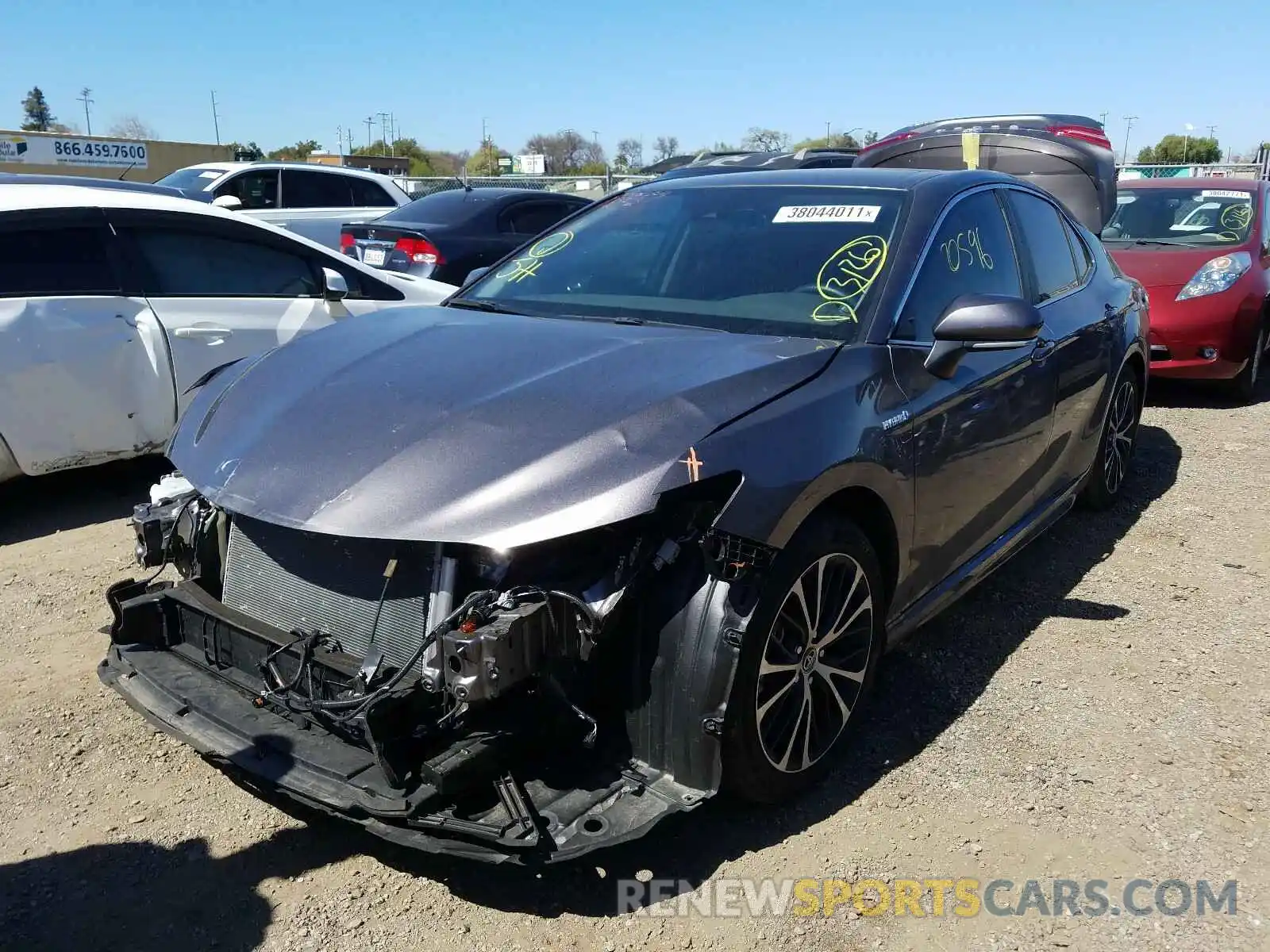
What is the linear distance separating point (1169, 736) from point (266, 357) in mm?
3174

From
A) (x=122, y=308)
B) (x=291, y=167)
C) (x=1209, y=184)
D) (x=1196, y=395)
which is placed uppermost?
(x=291, y=167)

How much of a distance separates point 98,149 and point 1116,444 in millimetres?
41245

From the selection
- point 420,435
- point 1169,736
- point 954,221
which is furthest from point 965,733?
point 420,435

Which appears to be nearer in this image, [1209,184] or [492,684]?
[492,684]

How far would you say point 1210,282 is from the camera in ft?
25.8

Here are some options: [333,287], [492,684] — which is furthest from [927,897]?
[333,287]

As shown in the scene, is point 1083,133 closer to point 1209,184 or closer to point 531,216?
point 1209,184

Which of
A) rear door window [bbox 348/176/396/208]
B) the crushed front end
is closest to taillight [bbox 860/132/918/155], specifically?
the crushed front end

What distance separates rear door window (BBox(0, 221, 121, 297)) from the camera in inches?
189

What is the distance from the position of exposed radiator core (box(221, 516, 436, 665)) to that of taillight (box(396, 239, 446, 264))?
21.8 ft

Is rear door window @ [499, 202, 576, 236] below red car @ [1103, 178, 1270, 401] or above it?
above

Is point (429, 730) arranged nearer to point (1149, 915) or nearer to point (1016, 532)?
point (1149, 915)

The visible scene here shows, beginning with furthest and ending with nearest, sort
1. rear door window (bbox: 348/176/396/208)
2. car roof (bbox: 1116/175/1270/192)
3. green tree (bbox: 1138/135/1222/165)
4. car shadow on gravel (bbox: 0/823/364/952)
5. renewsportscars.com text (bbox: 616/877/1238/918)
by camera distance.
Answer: green tree (bbox: 1138/135/1222/165) → rear door window (bbox: 348/176/396/208) → car roof (bbox: 1116/175/1270/192) → renewsportscars.com text (bbox: 616/877/1238/918) → car shadow on gravel (bbox: 0/823/364/952)

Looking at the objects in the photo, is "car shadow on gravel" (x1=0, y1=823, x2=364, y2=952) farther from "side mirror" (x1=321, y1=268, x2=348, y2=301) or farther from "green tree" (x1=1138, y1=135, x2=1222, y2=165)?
"green tree" (x1=1138, y1=135, x2=1222, y2=165)
